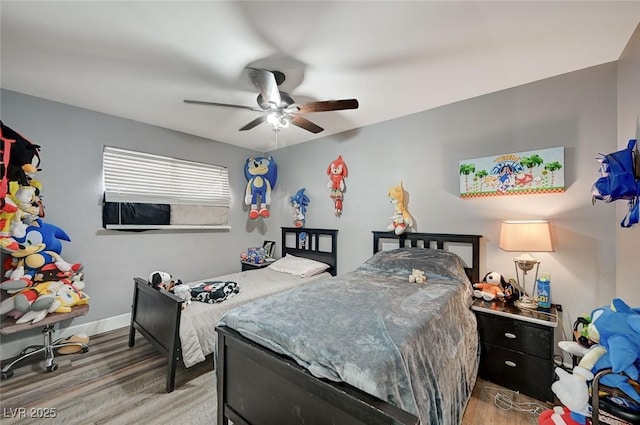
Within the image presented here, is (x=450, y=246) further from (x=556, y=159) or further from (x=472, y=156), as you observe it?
(x=556, y=159)

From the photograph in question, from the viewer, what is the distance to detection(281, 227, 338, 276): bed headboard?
3.76m

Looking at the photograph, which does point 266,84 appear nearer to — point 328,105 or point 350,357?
point 328,105

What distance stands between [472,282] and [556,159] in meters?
1.33

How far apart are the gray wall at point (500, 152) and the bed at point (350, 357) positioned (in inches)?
34.0

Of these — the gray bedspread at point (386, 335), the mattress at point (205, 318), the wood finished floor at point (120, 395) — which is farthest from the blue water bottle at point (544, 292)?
the mattress at point (205, 318)

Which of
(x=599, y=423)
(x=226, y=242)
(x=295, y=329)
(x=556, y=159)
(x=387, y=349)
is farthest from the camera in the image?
(x=226, y=242)

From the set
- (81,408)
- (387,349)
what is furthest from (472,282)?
(81,408)

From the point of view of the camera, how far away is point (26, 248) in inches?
87.9

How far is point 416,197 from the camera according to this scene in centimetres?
303

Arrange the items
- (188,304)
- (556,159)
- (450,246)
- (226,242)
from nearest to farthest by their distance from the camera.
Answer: (556,159) → (188,304) → (450,246) → (226,242)

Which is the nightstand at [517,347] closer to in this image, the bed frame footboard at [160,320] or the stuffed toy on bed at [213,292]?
the stuffed toy on bed at [213,292]

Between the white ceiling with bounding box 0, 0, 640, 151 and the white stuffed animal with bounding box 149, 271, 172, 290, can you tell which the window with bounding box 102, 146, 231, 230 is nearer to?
the white ceiling with bounding box 0, 0, 640, 151

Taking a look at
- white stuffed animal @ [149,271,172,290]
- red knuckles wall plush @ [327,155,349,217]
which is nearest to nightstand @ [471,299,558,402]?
red knuckles wall plush @ [327,155,349,217]

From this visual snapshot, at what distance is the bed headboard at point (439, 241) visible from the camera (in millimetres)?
2564
